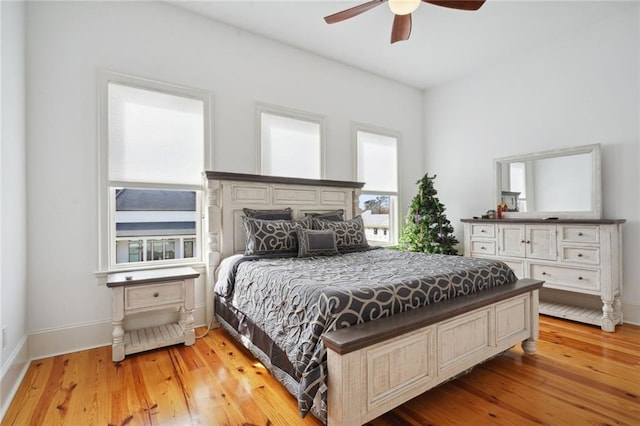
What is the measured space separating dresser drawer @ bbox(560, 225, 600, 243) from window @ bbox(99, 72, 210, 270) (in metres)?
3.83

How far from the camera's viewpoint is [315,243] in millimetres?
2986

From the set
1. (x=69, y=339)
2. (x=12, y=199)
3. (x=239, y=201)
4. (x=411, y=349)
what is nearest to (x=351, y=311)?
(x=411, y=349)

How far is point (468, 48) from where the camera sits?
3.93m

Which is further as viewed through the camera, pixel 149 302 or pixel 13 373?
pixel 149 302

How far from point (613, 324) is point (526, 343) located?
1.27 m

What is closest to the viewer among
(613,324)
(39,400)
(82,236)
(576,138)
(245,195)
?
(39,400)

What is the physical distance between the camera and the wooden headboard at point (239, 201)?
310 centimetres

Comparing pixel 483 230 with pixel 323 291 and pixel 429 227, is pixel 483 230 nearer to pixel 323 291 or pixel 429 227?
pixel 429 227

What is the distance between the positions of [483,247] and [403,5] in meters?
2.98

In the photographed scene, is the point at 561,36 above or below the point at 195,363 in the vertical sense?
above

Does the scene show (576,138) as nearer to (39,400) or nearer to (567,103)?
(567,103)

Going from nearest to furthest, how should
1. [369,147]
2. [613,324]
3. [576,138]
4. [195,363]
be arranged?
[195,363], [613,324], [576,138], [369,147]

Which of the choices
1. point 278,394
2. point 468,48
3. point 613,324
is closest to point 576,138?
point 468,48

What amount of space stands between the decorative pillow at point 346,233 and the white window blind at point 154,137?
138 centimetres
